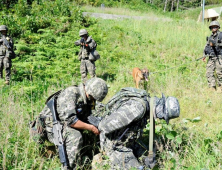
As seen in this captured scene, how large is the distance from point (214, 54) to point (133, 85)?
2222 mm

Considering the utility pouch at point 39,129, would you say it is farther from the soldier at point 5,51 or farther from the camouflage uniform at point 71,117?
the soldier at point 5,51

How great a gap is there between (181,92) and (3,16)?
878 centimetres

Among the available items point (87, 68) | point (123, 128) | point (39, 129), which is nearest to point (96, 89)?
point (123, 128)

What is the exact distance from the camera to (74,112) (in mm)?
2986

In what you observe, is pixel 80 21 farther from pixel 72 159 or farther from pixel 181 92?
pixel 72 159

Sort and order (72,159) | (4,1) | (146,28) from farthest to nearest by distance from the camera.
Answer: (4,1), (146,28), (72,159)

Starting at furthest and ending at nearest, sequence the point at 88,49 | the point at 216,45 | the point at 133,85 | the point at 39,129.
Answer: the point at 88,49 → the point at 133,85 → the point at 216,45 → the point at 39,129

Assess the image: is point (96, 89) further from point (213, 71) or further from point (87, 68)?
point (213, 71)

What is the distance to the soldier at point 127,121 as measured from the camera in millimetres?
2734

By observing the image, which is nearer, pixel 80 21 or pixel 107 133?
pixel 107 133

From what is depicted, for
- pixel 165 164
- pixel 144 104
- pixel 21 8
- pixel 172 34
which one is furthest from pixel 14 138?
pixel 21 8

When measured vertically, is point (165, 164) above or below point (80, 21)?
below

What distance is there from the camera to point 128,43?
32.5 ft

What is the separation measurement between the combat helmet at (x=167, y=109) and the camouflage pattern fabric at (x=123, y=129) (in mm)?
153
